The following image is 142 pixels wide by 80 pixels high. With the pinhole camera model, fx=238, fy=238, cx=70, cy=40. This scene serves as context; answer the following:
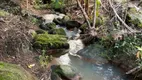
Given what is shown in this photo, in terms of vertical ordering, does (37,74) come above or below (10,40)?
below

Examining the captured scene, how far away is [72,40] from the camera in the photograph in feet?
26.2

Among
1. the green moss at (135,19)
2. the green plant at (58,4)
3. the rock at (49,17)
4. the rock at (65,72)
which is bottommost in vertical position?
the rock at (65,72)

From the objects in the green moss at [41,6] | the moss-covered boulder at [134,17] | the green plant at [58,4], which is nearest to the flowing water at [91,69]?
the moss-covered boulder at [134,17]

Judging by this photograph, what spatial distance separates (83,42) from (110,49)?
107cm

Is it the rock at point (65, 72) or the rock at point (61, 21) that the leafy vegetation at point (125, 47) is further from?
the rock at point (61, 21)

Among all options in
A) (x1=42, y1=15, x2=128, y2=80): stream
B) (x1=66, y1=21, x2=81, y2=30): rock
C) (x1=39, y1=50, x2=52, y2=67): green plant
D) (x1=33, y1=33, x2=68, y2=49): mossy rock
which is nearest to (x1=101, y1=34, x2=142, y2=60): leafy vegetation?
(x1=42, y1=15, x2=128, y2=80): stream

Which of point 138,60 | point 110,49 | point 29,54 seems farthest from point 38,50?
point 138,60

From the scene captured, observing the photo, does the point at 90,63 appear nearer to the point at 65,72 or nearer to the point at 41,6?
the point at 65,72

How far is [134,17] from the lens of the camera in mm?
8195

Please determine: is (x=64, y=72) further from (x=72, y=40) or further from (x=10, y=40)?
(x=72, y=40)

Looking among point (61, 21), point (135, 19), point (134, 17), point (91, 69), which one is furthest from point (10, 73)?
point (61, 21)

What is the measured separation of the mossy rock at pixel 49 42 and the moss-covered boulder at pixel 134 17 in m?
2.45

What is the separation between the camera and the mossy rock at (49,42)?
6551mm

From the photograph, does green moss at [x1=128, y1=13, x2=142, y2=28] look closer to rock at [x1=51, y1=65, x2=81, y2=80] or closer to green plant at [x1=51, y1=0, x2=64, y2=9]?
rock at [x1=51, y1=65, x2=81, y2=80]
